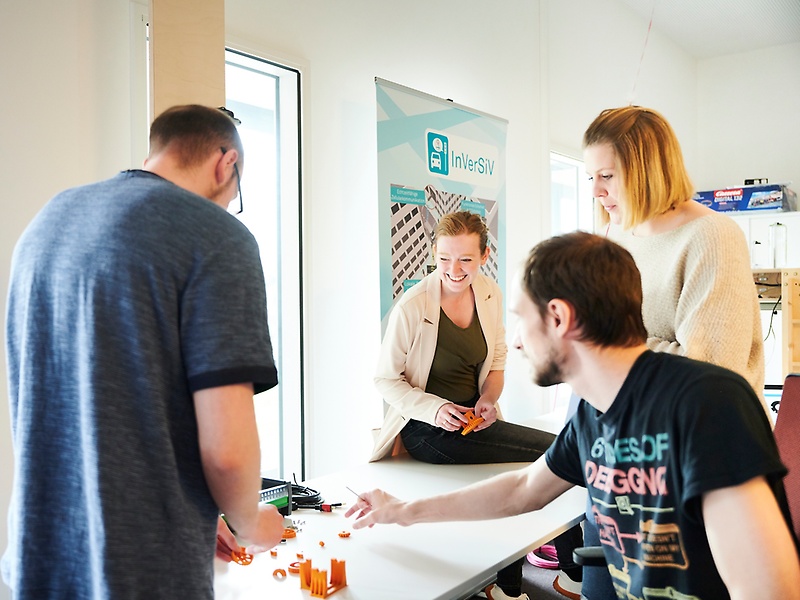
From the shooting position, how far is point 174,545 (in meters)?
1.02

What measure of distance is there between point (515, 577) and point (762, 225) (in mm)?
6201

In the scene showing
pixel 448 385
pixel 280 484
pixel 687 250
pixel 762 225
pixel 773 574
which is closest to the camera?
pixel 773 574

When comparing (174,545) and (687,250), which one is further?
(687,250)

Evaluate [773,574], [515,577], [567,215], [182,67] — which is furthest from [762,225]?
[773,574]

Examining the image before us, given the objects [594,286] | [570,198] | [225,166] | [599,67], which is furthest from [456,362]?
[599,67]

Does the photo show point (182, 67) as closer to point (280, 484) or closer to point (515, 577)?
point (280, 484)

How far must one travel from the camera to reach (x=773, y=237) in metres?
7.26

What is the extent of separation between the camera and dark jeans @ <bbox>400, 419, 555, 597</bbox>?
2480 mm

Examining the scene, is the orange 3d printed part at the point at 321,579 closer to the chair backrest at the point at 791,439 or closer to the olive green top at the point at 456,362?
the chair backrest at the point at 791,439

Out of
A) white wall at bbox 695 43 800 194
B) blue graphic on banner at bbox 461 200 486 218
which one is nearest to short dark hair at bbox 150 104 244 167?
blue graphic on banner at bbox 461 200 486 218

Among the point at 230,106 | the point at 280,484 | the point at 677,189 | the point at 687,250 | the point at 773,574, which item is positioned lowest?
the point at 280,484

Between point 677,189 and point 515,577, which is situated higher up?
point 677,189

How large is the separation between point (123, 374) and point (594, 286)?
0.77m

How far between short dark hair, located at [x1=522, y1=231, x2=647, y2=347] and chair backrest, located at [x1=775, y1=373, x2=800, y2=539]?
63cm
